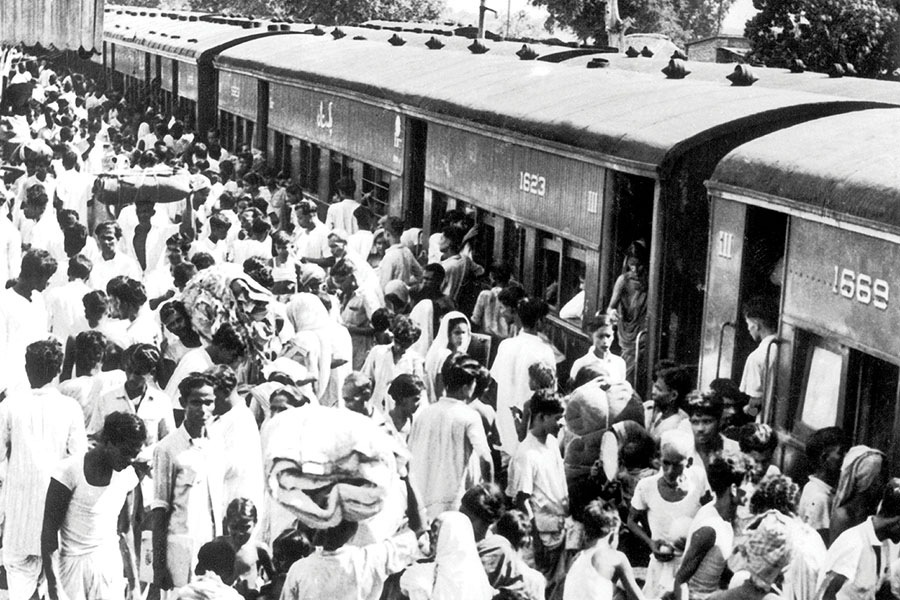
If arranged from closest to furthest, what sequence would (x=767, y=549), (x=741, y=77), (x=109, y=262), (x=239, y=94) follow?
(x=767, y=549) < (x=109, y=262) < (x=741, y=77) < (x=239, y=94)

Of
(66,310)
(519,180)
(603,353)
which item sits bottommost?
(66,310)

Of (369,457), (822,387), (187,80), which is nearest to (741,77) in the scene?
(822,387)

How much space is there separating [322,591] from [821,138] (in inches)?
159

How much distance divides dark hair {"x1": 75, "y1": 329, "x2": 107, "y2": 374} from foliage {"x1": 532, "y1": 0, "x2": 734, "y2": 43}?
39176 millimetres

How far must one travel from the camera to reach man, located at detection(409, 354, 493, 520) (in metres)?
6.18

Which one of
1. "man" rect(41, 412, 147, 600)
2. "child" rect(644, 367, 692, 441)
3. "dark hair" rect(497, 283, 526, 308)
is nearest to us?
"man" rect(41, 412, 147, 600)

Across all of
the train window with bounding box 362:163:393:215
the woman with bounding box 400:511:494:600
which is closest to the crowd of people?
the woman with bounding box 400:511:494:600

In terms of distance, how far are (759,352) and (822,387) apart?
23.0 inches

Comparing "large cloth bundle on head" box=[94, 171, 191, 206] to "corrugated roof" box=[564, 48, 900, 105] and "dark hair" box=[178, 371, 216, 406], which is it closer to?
"corrugated roof" box=[564, 48, 900, 105]

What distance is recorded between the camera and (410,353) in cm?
748

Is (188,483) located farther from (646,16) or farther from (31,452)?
(646,16)

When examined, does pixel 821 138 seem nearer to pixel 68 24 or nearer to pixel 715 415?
pixel 715 415

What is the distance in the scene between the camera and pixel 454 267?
35.1ft

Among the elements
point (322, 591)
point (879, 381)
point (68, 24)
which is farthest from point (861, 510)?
point (68, 24)
